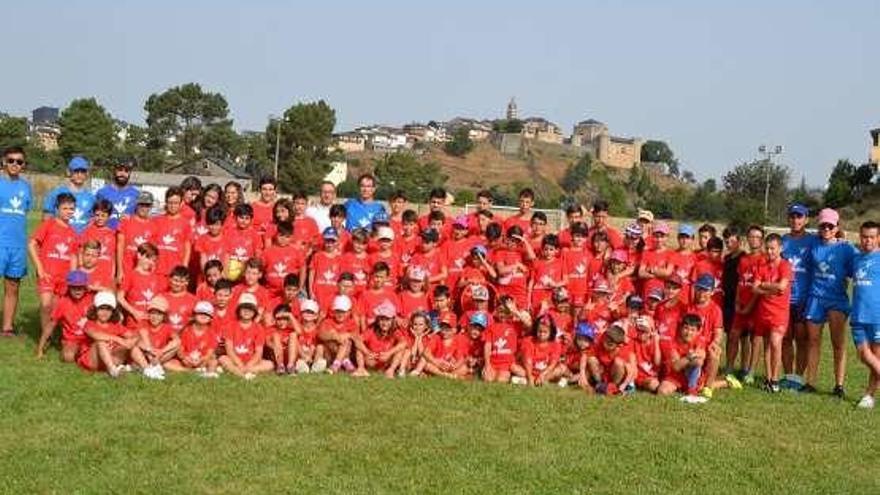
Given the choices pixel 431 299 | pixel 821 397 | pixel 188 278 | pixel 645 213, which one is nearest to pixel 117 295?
pixel 188 278

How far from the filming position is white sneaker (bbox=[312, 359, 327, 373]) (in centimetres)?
985

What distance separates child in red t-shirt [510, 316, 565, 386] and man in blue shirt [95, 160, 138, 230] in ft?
16.0

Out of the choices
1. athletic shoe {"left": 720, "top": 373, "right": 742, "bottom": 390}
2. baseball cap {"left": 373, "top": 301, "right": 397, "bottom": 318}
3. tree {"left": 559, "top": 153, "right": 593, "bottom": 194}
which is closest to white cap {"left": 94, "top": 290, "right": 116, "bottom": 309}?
baseball cap {"left": 373, "top": 301, "right": 397, "bottom": 318}

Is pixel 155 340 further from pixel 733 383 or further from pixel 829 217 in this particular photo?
pixel 829 217

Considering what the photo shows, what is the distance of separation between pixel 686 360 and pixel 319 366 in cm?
383

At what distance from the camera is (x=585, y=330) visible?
32.4ft

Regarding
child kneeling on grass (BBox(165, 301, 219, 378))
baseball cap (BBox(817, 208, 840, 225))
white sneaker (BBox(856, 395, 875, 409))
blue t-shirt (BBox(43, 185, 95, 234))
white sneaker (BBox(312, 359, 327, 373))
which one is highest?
baseball cap (BBox(817, 208, 840, 225))

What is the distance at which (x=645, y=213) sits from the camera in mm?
11484

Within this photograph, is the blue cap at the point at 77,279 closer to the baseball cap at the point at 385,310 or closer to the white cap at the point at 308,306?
the white cap at the point at 308,306

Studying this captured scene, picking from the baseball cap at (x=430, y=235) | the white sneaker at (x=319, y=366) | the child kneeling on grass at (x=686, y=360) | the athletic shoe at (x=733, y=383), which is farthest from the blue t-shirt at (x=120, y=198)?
the athletic shoe at (x=733, y=383)

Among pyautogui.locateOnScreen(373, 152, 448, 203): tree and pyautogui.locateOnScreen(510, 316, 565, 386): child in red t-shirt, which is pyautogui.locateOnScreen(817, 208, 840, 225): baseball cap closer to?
pyautogui.locateOnScreen(510, 316, 565, 386): child in red t-shirt

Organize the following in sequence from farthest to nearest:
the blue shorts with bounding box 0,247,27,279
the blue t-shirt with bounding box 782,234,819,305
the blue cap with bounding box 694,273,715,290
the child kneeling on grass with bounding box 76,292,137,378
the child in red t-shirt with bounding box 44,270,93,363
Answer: the blue shorts with bounding box 0,247,27,279 → the blue t-shirt with bounding box 782,234,819,305 → the blue cap with bounding box 694,273,715,290 → the child in red t-shirt with bounding box 44,270,93,363 → the child kneeling on grass with bounding box 76,292,137,378

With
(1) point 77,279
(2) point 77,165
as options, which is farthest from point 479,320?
(2) point 77,165

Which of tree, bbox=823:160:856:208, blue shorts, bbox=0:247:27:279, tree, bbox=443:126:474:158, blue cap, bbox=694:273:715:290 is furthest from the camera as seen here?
tree, bbox=443:126:474:158
